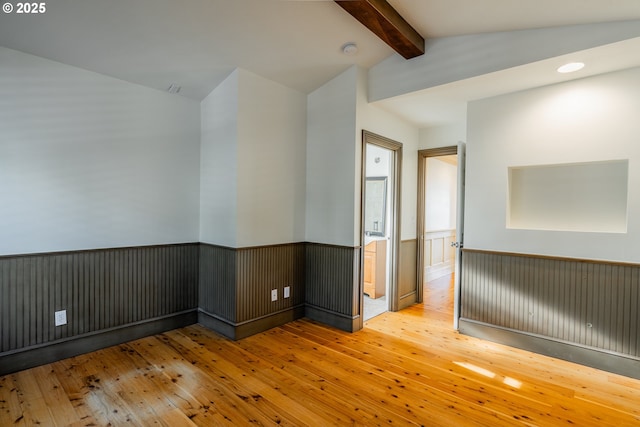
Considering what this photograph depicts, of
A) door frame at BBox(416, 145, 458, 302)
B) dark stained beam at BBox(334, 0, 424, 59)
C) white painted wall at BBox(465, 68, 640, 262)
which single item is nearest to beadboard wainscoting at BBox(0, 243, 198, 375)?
dark stained beam at BBox(334, 0, 424, 59)

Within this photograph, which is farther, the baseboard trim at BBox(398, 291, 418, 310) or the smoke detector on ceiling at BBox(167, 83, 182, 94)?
the baseboard trim at BBox(398, 291, 418, 310)

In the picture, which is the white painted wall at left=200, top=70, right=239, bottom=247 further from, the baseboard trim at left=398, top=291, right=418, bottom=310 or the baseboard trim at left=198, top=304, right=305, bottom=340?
the baseboard trim at left=398, top=291, right=418, bottom=310

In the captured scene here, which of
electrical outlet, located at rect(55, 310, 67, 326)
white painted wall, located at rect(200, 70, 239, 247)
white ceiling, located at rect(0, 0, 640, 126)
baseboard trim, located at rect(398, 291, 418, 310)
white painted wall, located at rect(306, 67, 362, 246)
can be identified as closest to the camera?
white ceiling, located at rect(0, 0, 640, 126)

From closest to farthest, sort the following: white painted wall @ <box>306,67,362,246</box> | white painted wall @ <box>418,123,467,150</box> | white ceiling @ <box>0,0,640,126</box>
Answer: white ceiling @ <box>0,0,640,126</box>, white painted wall @ <box>306,67,362,246</box>, white painted wall @ <box>418,123,467,150</box>

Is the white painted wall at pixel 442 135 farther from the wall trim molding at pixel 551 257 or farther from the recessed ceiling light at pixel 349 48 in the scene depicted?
the recessed ceiling light at pixel 349 48

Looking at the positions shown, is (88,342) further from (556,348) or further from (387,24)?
(556,348)

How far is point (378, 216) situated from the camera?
5.25m

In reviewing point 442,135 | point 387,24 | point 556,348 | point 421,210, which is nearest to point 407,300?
point 421,210

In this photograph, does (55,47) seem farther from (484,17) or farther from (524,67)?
(524,67)

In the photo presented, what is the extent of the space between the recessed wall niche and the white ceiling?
941mm

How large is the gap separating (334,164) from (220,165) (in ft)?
4.08

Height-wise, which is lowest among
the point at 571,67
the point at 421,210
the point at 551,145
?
the point at 421,210

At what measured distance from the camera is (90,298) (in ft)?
9.43

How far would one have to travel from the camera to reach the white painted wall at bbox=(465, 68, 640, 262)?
8.45ft
